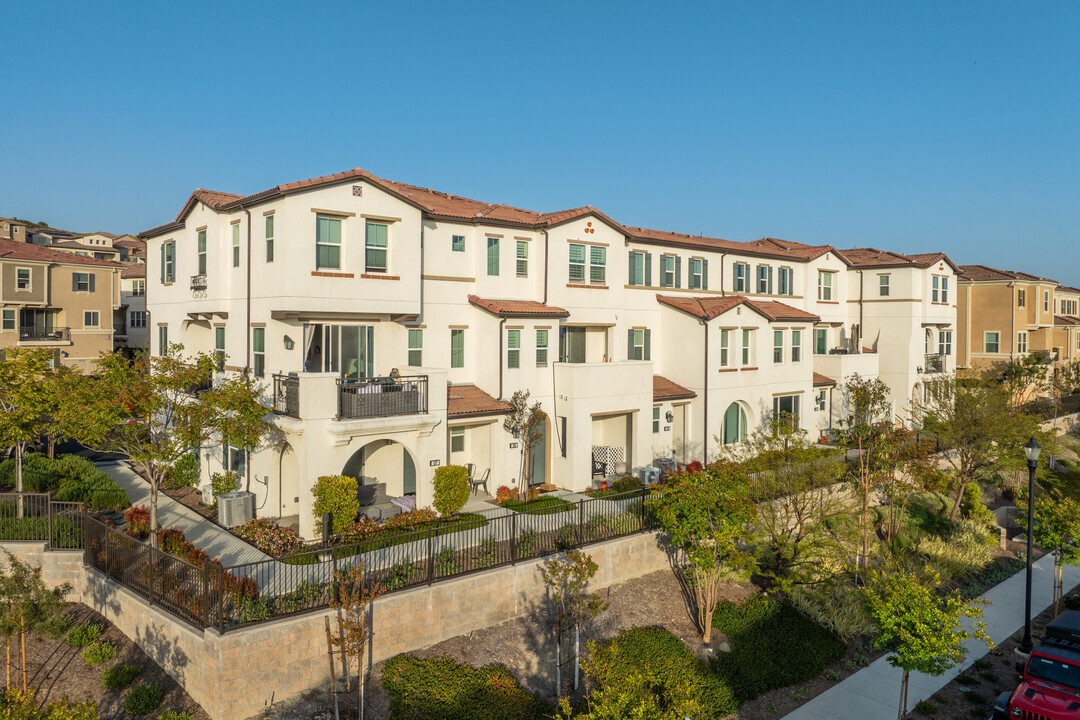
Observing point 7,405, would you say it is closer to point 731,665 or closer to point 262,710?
point 262,710

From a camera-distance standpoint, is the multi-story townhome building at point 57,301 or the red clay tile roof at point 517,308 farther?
the multi-story townhome building at point 57,301

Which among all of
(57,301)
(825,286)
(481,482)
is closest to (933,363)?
(825,286)

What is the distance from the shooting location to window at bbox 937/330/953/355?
4012cm

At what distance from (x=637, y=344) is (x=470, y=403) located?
9421 mm

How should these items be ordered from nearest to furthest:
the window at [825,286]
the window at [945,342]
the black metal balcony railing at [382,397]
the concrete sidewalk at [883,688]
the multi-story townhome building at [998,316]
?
the concrete sidewalk at [883,688]
the black metal balcony railing at [382,397]
the window at [825,286]
the window at [945,342]
the multi-story townhome building at [998,316]

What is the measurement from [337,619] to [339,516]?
4.80 meters

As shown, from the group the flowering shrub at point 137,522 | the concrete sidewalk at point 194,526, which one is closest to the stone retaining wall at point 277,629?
the flowering shrub at point 137,522

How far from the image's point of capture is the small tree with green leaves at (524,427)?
2311 cm

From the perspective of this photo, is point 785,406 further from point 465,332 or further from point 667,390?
point 465,332

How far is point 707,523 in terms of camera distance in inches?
675

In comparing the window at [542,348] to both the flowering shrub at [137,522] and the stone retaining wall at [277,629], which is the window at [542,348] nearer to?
the stone retaining wall at [277,629]

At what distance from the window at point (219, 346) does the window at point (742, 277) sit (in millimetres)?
22632

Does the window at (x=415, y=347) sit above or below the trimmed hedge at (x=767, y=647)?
above

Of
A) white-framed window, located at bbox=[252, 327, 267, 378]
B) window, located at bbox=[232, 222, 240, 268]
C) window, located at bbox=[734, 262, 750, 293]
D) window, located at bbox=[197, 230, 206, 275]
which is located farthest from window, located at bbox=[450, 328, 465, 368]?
window, located at bbox=[734, 262, 750, 293]
